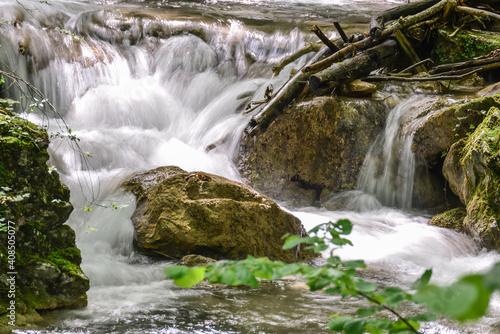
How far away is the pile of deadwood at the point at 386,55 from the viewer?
7242mm

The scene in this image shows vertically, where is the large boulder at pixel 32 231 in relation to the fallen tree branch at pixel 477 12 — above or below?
below

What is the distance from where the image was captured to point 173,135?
916cm

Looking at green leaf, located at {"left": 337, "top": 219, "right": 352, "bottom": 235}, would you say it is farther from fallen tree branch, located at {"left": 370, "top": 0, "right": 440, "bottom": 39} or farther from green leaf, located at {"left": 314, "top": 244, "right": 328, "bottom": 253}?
fallen tree branch, located at {"left": 370, "top": 0, "right": 440, "bottom": 39}

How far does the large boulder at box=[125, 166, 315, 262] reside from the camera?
454 centimetres

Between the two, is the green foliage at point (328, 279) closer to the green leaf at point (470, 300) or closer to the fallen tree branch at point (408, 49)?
the green leaf at point (470, 300)

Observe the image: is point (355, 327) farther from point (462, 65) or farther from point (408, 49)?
point (408, 49)

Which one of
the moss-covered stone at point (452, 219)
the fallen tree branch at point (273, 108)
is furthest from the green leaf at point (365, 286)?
the fallen tree branch at point (273, 108)

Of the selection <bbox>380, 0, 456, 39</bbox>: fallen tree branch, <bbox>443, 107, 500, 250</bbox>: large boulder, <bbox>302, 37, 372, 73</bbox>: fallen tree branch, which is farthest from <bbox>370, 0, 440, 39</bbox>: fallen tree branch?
<bbox>443, 107, 500, 250</bbox>: large boulder

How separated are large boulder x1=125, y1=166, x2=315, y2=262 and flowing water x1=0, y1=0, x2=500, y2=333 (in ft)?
0.83

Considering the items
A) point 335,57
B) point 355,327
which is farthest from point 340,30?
point 355,327

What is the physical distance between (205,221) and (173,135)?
483 cm

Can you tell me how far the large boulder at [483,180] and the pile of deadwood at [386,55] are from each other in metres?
2.04

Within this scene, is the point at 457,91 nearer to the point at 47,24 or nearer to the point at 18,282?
the point at 18,282

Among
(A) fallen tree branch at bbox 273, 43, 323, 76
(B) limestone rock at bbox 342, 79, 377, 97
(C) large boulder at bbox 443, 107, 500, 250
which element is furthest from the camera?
(A) fallen tree branch at bbox 273, 43, 323, 76
